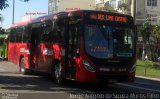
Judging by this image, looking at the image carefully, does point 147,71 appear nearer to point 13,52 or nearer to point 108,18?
point 13,52

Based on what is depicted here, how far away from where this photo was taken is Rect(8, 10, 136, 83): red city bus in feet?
56.9

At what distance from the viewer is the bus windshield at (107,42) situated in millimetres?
17453

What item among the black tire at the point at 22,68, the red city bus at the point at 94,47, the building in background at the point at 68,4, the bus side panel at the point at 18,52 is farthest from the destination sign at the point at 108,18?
the building in background at the point at 68,4

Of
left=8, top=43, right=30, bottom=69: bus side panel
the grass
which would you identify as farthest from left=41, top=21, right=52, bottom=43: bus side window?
the grass

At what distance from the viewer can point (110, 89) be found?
734 inches

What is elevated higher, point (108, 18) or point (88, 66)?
point (108, 18)

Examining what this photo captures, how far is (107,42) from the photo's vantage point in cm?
1770

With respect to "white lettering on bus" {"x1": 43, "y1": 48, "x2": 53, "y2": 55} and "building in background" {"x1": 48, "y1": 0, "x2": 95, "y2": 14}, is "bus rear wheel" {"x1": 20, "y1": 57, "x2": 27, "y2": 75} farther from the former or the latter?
"building in background" {"x1": 48, "y1": 0, "x2": 95, "y2": 14}

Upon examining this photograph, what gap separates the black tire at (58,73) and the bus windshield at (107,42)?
2473 mm

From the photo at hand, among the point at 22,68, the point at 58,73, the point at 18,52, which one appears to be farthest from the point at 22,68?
the point at 58,73

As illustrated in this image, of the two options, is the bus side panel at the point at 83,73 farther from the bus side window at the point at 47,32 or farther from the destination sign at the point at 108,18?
the bus side window at the point at 47,32

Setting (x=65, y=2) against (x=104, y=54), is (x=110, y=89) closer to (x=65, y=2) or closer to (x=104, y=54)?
(x=104, y=54)

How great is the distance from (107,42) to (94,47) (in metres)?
0.62

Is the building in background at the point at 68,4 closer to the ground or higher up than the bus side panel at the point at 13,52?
higher up
